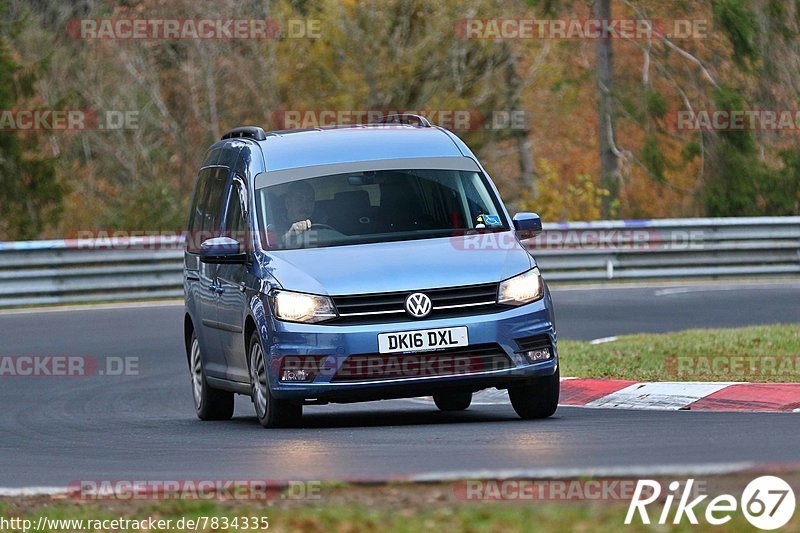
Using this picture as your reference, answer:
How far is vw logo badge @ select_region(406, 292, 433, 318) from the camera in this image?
10.3 m

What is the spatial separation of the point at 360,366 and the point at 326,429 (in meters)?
0.77

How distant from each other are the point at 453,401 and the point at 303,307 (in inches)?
115

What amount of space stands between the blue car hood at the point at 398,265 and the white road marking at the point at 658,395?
1.78 metres

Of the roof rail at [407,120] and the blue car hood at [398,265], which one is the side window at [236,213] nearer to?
the blue car hood at [398,265]

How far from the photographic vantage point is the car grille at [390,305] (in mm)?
10320

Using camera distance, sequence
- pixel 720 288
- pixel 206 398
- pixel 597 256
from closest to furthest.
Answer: pixel 206 398, pixel 720 288, pixel 597 256

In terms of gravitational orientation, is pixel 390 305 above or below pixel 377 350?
above

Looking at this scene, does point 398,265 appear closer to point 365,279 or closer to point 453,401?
point 365,279

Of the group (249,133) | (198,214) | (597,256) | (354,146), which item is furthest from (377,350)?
(597,256)

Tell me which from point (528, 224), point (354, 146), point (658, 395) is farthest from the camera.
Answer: point (658, 395)

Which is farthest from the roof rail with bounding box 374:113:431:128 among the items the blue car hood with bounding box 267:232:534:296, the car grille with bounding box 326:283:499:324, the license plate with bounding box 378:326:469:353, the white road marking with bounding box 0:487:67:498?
the white road marking with bounding box 0:487:67:498

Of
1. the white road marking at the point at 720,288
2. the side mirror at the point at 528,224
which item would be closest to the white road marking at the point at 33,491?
the side mirror at the point at 528,224

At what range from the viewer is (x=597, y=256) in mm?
28156

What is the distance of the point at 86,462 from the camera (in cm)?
936
